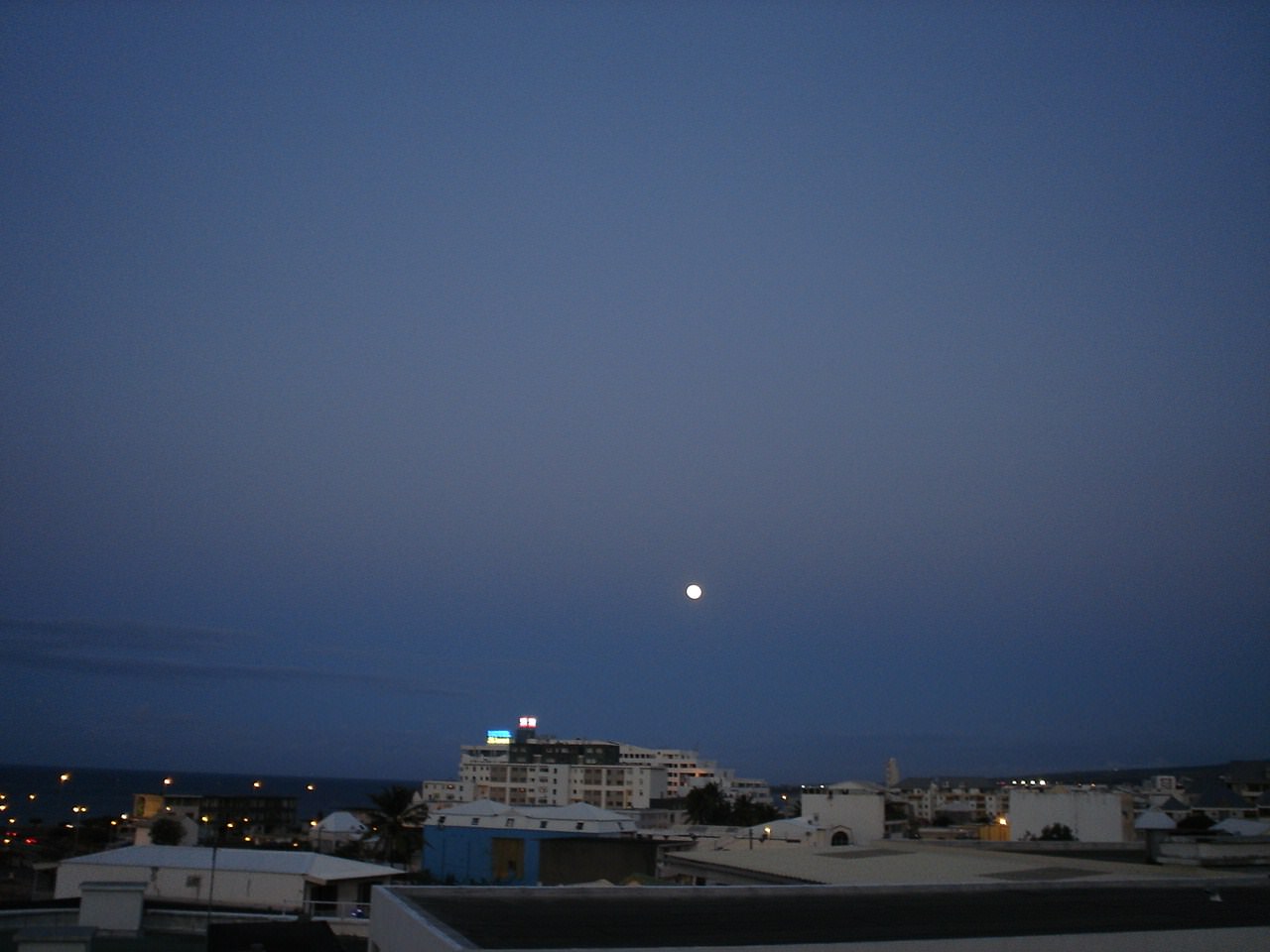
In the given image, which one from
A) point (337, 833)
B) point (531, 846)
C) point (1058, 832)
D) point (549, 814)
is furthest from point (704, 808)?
point (1058, 832)

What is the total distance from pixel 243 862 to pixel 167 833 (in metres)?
34.1

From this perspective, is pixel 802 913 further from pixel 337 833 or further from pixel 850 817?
pixel 337 833

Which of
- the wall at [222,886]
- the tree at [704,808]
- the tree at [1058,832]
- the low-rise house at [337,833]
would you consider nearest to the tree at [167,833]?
the low-rise house at [337,833]

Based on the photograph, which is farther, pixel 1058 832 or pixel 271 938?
pixel 1058 832

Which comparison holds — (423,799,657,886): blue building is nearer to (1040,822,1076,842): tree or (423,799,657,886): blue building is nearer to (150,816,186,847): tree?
(150,816,186,847): tree

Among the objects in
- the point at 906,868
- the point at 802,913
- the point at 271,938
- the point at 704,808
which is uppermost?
the point at 802,913

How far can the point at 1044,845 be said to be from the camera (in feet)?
122

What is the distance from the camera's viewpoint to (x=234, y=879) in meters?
33.0

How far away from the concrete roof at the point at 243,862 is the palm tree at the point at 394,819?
808 inches

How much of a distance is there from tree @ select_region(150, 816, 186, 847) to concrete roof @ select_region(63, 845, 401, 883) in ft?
100

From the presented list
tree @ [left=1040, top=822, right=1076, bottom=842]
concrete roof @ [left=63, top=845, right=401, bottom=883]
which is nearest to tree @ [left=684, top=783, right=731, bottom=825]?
tree @ [left=1040, top=822, right=1076, bottom=842]

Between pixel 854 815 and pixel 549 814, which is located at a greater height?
pixel 854 815

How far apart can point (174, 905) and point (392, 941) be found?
20.6 metres

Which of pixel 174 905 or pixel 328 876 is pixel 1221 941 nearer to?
pixel 328 876
